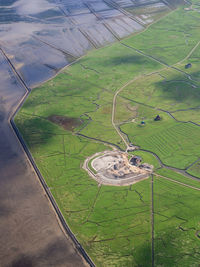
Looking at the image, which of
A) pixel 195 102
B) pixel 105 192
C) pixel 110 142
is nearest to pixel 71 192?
pixel 105 192

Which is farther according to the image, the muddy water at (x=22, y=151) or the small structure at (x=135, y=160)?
the small structure at (x=135, y=160)

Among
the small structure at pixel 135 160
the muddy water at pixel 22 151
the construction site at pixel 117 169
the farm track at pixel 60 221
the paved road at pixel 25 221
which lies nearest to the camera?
the farm track at pixel 60 221

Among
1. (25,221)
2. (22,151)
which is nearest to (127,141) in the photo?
(22,151)

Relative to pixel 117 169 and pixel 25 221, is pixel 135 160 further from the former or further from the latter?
pixel 25 221

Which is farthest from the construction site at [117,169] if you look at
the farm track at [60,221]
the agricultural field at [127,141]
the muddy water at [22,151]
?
the muddy water at [22,151]

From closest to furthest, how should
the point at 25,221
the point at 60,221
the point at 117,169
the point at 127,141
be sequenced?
the point at 25,221, the point at 60,221, the point at 117,169, the point at 127,141

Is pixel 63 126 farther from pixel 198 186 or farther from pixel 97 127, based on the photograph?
pixel 198 186

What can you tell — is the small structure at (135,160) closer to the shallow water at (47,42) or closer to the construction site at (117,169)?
the construction site at (117,169)

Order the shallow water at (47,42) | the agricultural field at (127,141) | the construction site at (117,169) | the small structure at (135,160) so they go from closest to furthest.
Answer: the agricultural field at (127,141)
the construction site at (117,169)
the small structure at (135,160)
the shallow water at (47,42)
